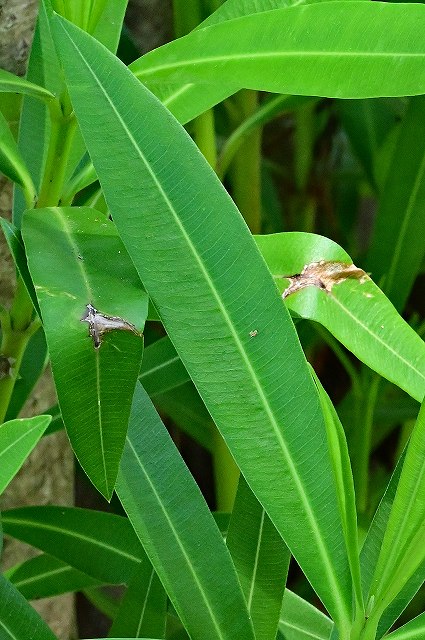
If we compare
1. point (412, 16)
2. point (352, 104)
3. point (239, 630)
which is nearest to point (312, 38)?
point (412, 16)

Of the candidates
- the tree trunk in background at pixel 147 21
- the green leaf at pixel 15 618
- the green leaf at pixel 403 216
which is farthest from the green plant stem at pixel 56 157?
the tree trunk in background at pixel 147 21

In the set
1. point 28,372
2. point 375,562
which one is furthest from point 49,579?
point 375,562

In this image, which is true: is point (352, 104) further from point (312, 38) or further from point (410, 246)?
point (312, 38)

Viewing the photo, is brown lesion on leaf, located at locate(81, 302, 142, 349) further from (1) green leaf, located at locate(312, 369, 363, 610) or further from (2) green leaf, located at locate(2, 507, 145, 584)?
(2) green leaf, located at locate(2, 507, 145, 584)

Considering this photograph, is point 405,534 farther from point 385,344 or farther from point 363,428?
point 363,428

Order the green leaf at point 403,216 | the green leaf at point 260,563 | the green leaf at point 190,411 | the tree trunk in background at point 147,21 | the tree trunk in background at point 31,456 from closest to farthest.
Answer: the green leaf at point 260,563
the tree trunk in background at point 31,456
the green leaf at point 403,216
the green leaf at point 190,411
the tree trunk in background at point 147,21

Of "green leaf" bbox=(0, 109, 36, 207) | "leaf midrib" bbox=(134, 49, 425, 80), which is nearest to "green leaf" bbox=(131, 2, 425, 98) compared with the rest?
"leaf midrib" bbox=(134, 49, 425, 80)

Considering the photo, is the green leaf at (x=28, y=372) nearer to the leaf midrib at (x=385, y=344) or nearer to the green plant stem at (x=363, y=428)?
the leaf midrib at (x=385, y=344)
